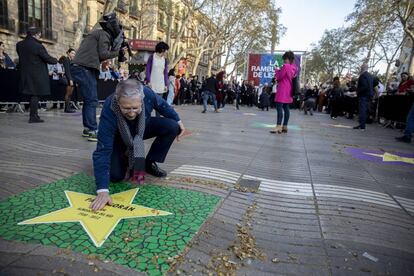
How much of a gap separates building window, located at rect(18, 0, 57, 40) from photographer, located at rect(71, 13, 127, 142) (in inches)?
636

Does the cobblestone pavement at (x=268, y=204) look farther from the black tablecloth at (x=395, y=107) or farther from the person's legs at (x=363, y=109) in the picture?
the black tablecloth at (x=395, y=107)

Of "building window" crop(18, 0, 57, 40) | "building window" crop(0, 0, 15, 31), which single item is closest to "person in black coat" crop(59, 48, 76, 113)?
"building window" crop(0, 0, 15, 31)

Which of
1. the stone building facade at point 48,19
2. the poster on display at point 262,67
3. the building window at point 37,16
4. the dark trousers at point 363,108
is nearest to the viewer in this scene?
the dark trousers at point 363,108

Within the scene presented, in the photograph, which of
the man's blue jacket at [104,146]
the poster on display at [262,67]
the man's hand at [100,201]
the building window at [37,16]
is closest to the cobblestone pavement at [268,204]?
the man's hand at [100,201]

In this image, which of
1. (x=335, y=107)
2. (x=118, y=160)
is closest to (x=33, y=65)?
(x=118, y=160)

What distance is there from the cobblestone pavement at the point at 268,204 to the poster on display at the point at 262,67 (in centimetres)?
1486

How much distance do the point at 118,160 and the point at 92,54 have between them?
2720mm

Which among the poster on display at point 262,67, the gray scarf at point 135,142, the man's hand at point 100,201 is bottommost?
the man's hand at point 100,201

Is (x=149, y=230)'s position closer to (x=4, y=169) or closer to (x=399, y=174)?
(x=4, y=169)

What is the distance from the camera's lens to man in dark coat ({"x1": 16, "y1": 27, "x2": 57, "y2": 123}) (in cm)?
707

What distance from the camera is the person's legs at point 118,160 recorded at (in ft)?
10.3

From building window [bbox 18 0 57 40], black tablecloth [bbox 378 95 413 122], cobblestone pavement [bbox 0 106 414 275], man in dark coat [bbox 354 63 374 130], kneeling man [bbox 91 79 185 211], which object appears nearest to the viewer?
cobblestone pavement [bbox 0 106 414 275]

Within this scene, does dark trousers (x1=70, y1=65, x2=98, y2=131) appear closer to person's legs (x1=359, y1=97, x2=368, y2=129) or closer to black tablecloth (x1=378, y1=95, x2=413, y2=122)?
person's legs (x1=359, y1=97, x2=368, y2=129)

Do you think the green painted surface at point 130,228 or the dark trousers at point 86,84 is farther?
the dark trousers at point 86,84
